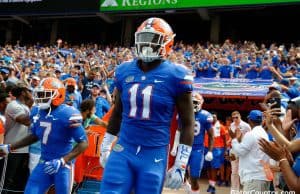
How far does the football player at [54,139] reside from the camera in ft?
15.6

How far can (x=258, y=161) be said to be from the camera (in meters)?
5.46

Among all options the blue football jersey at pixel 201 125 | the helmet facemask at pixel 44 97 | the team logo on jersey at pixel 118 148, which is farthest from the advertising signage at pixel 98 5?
the team logo on jersey at pixel 118 148

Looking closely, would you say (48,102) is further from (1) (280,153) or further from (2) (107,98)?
(2) (107,98)

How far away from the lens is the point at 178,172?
11.5 feet

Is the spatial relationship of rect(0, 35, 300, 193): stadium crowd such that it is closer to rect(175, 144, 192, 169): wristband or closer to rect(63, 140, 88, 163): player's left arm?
rect(175, 144, 192, 169): wristband

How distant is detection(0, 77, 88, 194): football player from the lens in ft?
15.6

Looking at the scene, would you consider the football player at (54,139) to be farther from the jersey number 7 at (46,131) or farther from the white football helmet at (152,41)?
the white football helmet at (152,41)

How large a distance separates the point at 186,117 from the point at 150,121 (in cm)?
30

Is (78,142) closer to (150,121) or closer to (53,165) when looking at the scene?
(53,165)

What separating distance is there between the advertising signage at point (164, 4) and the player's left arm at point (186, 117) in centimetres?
1875

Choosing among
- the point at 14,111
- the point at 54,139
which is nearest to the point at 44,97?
the point at 54,139

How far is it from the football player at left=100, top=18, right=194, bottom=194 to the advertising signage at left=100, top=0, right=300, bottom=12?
1873 cm

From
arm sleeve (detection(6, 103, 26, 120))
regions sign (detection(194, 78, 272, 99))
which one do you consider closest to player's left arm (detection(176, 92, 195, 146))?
arm sleeve (detection(6, 103, 26, 120))

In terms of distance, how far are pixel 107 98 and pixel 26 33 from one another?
2560 centimetres
